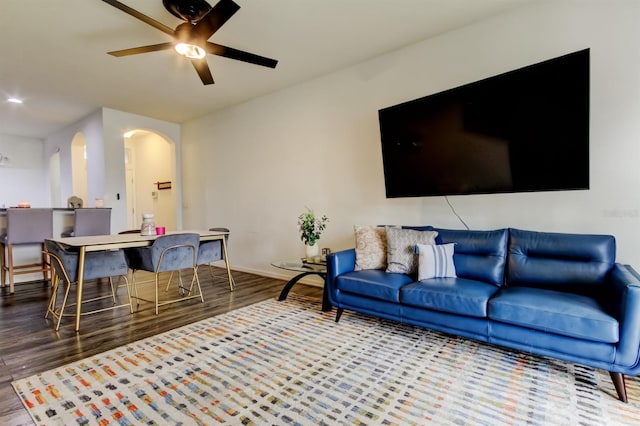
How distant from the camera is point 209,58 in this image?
3.69 meters

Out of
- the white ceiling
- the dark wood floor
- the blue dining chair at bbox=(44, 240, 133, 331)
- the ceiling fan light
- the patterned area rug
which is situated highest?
the white ceiling

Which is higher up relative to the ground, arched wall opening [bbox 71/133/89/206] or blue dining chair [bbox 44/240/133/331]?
arched wall opening [bbox 71/133/89/206]

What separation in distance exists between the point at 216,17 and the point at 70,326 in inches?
116

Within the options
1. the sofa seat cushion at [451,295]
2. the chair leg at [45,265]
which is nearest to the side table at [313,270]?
the sofa seat cushion at [451,295]

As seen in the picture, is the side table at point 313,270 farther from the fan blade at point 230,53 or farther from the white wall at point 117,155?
the white wall at point 117,155

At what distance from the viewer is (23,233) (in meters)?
4.24

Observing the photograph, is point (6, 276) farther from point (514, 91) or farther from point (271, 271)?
point (514, 91)

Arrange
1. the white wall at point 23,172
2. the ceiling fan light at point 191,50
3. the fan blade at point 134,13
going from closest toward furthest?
the fan blade at point 134,13 < the ceiling fan light at point 191,50 < the white wall at point 23,172

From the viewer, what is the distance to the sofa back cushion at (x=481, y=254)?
2.60 m

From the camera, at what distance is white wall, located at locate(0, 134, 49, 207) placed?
7379mm

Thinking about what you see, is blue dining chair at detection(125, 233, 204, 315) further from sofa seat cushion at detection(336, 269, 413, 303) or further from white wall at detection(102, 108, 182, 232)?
white wall at detection(102, 108, 182, 232)

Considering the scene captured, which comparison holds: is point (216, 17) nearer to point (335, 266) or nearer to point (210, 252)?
point (335, 266)

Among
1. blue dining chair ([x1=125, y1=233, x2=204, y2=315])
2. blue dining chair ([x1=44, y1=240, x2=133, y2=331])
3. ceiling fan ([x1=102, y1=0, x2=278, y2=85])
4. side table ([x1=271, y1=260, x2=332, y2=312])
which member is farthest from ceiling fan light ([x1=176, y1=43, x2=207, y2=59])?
side table ([x1=271, y1=260, x2=332, y2=312])

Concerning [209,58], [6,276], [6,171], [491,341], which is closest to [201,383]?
[491,341]
